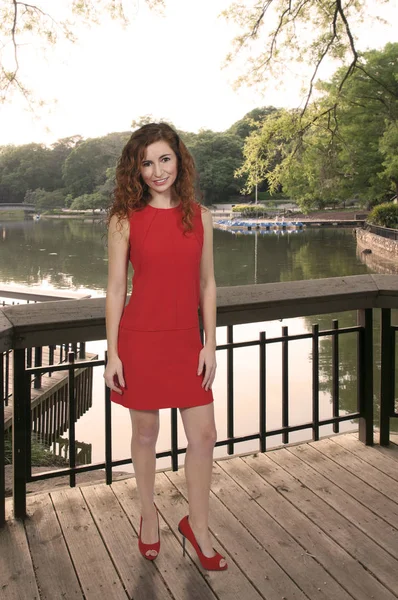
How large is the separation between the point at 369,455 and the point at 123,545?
1351 mm

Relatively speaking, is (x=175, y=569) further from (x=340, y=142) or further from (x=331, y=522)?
(x=340, y=142)

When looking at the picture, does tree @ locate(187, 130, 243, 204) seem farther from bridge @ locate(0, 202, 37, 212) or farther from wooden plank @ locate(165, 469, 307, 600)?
wooden plank @ locate(165, 469, 307, 600)

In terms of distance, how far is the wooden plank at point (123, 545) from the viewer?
2031 mm

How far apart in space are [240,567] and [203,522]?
195 millimetres

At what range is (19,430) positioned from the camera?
2.46 meters

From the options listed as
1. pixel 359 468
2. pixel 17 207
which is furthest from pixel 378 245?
pixel 17 207

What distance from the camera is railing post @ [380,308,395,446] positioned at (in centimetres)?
320

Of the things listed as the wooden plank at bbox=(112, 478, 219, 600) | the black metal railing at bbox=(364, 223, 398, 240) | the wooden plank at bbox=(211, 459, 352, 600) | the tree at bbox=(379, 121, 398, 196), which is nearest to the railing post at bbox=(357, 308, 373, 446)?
the wooden plank at bbox=(211, 459, 352, 600)

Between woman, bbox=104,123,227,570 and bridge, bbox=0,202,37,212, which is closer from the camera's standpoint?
woman, bbox=104,123,227,570

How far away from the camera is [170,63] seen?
3068 inches

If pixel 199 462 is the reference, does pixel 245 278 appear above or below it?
below

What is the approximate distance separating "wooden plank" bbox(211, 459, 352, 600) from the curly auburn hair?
1.15 meters

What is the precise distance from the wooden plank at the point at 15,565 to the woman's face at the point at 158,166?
1.29m

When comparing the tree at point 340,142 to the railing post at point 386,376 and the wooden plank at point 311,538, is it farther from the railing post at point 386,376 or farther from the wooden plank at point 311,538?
the wooden plank at point 311,538
